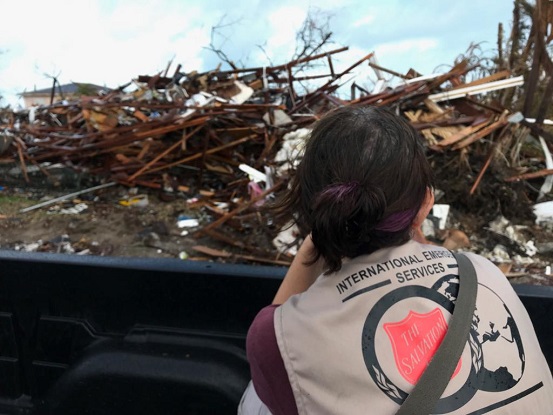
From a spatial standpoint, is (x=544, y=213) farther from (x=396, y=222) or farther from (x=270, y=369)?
(x=270, y=369)

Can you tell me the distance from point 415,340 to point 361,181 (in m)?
0.32

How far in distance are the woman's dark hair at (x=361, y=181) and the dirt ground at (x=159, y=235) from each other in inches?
68.5

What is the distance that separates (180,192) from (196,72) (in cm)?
252

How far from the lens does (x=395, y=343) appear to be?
903 millimetres

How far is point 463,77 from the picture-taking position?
13.8 feet

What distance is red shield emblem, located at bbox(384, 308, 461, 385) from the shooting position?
891mm

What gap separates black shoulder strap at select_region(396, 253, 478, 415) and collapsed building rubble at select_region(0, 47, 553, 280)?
6.01ft

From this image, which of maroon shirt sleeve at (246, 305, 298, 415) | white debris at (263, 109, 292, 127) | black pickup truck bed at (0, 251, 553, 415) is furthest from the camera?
white debris at (263, 109, 292, 127)

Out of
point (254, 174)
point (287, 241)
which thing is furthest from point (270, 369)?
point (254, 174)

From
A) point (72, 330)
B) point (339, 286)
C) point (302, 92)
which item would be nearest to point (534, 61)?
point (302, 92)

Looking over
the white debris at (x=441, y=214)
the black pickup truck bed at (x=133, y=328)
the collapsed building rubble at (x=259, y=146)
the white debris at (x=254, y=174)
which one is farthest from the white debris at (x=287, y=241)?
the black pickup truck bed at (x=133, y=328)

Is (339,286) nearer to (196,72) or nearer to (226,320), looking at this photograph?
(226,320)

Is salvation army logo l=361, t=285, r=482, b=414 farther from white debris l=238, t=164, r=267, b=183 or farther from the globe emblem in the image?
white debris l=238, t=164, r=267, b=183

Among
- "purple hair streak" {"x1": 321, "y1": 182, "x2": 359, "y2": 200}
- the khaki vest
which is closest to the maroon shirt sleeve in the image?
the khaki vest
